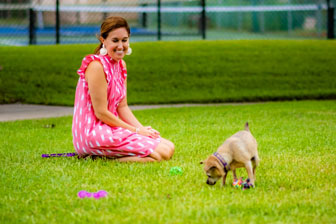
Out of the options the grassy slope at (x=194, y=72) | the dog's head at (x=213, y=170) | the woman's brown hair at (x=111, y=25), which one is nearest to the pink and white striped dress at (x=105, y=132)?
the woman's brown hair at (x=111, y=25)

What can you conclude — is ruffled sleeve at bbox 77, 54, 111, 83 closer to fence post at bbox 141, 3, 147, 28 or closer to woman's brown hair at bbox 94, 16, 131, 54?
woman's brown hair at bbox 94, 16, 131, 54

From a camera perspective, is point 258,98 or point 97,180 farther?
point 258,98

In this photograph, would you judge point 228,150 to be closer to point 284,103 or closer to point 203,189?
point 203,189

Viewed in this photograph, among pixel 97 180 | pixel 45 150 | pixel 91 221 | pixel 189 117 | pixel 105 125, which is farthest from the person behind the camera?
pixel 189 117

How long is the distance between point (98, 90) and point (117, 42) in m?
0.59

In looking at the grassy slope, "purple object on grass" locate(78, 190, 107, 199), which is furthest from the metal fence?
"purple object on grass" locate(78, 190, 107, 199)

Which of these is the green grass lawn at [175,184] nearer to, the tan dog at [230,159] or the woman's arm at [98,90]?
the tan dog at [230,159]

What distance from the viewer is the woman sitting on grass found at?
20.7 feet

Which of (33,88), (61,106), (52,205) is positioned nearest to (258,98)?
(61,106)

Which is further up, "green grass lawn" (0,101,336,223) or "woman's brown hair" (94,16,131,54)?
"woman's brown hair" (94,16,131,54)

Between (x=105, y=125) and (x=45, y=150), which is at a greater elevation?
(x=105, y=125)

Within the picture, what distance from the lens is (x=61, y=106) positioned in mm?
12727

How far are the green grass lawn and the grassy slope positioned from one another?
15.7ft

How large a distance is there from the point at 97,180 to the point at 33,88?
900 centimetres
